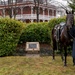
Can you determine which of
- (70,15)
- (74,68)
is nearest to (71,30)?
(70,15)

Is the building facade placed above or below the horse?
below

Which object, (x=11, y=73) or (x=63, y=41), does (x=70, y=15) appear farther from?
(x=11, y=73)

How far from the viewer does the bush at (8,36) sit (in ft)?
45.8

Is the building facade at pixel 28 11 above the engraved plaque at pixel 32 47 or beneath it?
beneath

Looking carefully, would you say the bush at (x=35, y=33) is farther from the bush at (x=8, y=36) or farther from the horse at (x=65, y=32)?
the horse at (x=65, y=32)

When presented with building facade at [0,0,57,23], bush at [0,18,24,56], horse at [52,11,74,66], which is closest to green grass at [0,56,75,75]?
horse at [52,11,74,66]

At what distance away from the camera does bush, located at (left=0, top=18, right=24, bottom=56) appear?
13961 millimetres

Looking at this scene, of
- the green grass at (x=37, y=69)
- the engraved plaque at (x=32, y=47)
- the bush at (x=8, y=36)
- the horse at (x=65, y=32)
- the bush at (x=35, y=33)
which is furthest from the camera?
the bush at (x=35, y=33)

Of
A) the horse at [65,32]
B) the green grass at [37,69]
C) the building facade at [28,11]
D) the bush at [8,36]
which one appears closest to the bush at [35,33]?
the bush at [8,36]

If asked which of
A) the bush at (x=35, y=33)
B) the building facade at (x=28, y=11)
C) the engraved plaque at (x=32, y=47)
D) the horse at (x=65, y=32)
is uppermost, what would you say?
the horse at (x=65, y=32)

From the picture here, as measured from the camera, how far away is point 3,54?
45.8 ft

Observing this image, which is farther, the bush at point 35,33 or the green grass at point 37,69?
the bush at point 35,33

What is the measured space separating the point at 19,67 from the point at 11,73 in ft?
3.06

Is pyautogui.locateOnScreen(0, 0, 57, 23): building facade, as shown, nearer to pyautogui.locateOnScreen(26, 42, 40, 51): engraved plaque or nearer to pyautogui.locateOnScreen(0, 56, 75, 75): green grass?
pyautogui.locateOnScreen(26, 42, 40, 51): engraved plaque
